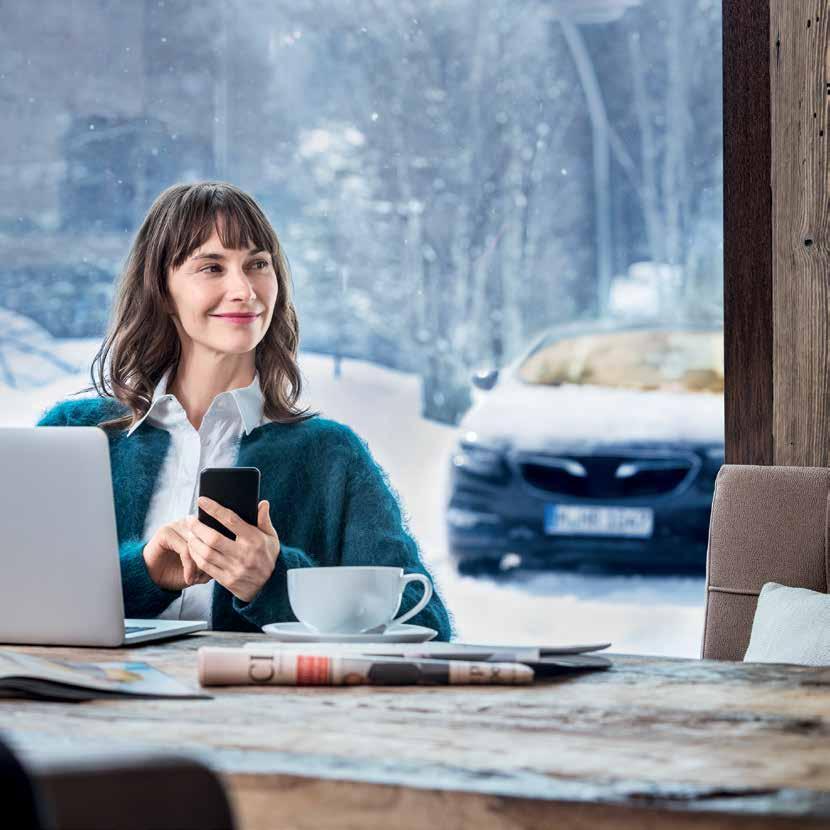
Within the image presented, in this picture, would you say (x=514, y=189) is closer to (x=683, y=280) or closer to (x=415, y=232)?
(x=415, y=232)

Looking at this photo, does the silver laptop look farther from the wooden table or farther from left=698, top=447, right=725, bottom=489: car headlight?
left=698, top=447, right=725, bottom=489: car headlight

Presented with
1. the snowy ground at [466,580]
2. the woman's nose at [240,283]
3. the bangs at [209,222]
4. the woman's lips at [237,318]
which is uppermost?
the bangs at [209,222]

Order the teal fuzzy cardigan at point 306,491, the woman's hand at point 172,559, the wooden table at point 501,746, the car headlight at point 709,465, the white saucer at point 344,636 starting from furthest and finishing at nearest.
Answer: the car headlight at point 709,465 → the teal fuzzy cardigan at point 306,491 → the woman's hand at point 172,559 → the white saucer at point 344,636 → the wooden table at point 501,746

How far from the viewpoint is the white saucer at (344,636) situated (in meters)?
1.35

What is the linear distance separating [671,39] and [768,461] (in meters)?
1.69

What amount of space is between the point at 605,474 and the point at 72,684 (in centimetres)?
274

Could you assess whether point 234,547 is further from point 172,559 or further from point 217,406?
point 217,406

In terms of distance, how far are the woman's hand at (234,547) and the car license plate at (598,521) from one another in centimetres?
204

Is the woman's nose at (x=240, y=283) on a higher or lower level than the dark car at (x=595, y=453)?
higher

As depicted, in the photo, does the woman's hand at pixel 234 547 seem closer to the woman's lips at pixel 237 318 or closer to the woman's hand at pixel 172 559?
the woman's hand at pixel 172 559

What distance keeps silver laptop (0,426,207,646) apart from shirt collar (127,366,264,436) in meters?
0.78

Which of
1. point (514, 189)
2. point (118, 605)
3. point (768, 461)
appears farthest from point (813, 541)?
point (514, 189)

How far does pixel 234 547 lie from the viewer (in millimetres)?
1627

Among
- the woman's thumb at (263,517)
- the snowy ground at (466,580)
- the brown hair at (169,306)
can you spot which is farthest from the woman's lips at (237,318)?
the snowy ground at (466,580)
